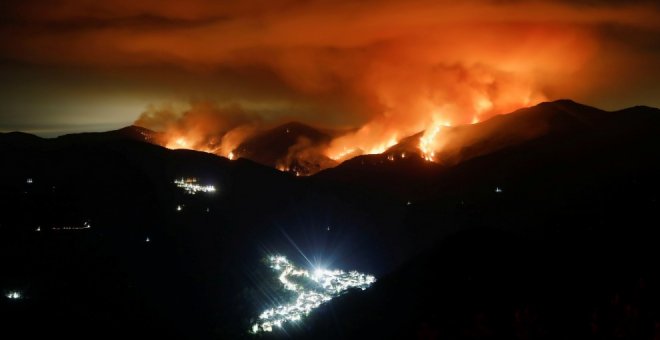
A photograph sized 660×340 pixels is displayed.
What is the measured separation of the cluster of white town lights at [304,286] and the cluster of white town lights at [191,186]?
852 inches

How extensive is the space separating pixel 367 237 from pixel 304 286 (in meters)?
26.0

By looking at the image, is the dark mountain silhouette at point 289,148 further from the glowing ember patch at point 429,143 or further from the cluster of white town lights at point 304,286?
the cluster of white town lights at point 304,286

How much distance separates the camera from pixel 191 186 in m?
84.6

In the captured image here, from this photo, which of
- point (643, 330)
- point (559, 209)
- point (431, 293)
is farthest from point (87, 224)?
point (643, 330)

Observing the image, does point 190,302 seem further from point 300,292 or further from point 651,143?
point 651,143

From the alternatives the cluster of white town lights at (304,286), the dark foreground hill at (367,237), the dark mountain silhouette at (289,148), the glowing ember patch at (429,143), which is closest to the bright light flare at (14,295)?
the dark foreground hill at (367,237)

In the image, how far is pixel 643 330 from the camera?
31.6 feet

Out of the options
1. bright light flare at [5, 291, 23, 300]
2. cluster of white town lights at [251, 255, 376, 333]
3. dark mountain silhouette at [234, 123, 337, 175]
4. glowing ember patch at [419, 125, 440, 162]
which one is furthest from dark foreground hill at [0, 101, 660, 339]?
dark mountain silhouette at [234, 123, 337, 175]

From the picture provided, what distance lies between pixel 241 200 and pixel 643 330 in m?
77.3

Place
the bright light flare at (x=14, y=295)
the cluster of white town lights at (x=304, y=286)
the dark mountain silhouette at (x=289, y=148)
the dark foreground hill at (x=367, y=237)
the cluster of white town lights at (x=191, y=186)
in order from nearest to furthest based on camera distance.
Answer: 1. the dark foreground hill at (x=367, y=237)
2. the bright light flare at (x=14, y=295)
3. the cluster of white town lights at (x=304, y=286)
4. the cluster of white town lights at (x=191, y=186)
5. the dark mountain silhouette at (x=289, y=148)

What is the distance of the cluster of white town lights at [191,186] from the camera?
262ft

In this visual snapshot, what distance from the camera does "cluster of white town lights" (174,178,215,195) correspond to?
80.0m

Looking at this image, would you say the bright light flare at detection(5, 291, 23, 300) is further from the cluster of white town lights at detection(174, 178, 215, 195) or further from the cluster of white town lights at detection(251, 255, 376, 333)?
the cluster of white town lights at detection(174, 178, 215, 195)

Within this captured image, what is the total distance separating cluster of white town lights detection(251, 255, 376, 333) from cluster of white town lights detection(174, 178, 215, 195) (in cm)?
2165
